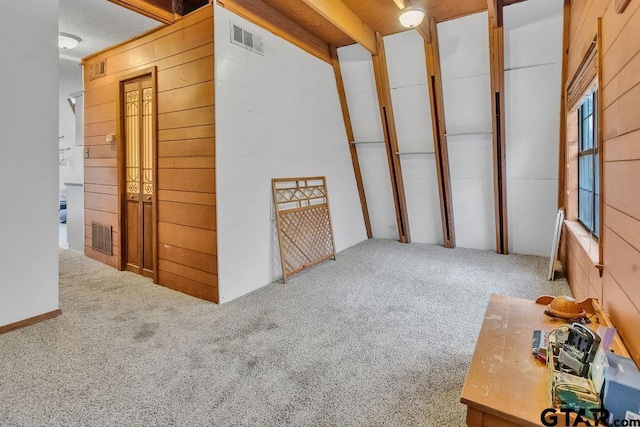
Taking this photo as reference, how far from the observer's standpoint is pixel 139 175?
371 cm

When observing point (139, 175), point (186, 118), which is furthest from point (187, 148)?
point (139, 175)

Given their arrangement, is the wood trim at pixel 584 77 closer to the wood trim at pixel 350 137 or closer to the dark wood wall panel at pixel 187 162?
the wood trim at pixel 350 137

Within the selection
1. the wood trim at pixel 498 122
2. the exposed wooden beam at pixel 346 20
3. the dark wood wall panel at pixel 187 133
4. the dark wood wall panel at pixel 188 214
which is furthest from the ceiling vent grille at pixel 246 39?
the wood trim at pixel 498 122

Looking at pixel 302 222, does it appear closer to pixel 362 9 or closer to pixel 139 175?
pixel 139 175

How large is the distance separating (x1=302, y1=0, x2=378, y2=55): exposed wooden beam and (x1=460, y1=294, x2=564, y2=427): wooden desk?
299cm

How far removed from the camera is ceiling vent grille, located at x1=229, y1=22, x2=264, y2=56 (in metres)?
3.07

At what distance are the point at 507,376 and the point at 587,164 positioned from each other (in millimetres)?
2733

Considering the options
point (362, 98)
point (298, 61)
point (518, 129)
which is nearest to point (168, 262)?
point (298, 61)

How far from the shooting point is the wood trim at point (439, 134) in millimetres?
3902

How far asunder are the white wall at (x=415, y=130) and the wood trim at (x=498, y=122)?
0.75 meters

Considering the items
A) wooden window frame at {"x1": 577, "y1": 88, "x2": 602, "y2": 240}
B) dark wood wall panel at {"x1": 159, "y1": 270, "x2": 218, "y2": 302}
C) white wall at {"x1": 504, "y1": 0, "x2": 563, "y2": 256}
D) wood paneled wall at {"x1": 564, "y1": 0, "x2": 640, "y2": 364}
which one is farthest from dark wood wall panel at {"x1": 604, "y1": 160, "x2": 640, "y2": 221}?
dark wood wall panel at {"x1": 159, "y1": 270, "x2": 218, "y2": 302}

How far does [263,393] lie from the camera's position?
1.77 m

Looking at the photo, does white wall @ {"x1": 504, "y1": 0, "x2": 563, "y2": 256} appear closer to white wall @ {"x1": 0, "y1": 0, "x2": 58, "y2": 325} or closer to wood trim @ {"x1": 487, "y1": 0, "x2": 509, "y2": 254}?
wood trim @ {"x1": 487, "y1": 0, "x2": 509, "y2": 254}

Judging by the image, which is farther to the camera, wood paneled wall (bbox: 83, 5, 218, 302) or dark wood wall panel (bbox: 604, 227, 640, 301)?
wood paneled wall (bbox: 83, 5, 218, 302)
